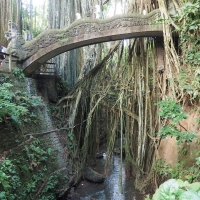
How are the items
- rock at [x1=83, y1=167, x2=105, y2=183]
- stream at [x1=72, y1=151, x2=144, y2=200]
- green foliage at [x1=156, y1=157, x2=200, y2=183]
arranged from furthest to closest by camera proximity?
rock at [x1=83, y1=167, x2=105, y2=183], stream at [x1=72, y1=151, x2=144, y2=200], green foliage at [x1=156, y1=157, x2=200, y2=183]

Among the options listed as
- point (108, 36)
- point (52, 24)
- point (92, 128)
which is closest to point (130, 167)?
point (92, 128)

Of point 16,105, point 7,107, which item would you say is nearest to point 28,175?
point 7,107

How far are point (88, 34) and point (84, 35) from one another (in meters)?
0.09

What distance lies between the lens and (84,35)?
4734 mm

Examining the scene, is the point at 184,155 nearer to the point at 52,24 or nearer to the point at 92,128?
the point at 92,128

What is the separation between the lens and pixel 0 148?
3.71 metres

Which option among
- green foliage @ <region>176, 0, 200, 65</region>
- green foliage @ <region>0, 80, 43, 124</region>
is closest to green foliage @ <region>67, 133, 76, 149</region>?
green foliage @ <region>0, 80, 43, 124</region>

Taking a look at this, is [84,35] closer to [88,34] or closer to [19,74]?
[88,34]

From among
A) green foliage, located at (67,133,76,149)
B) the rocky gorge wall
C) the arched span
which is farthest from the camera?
green foliage, located at (67,133,76,149)

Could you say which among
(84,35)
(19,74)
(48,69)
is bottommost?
(19,74)

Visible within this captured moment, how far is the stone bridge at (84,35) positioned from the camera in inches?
170

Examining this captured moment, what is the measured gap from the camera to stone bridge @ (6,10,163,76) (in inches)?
170

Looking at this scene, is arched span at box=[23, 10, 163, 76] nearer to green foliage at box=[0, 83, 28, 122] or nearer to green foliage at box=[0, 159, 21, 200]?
green foliage at box=[0, 83, 28, 122]

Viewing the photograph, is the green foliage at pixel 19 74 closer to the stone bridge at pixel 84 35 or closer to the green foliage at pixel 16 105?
the stone bridge at pixel 84 35
